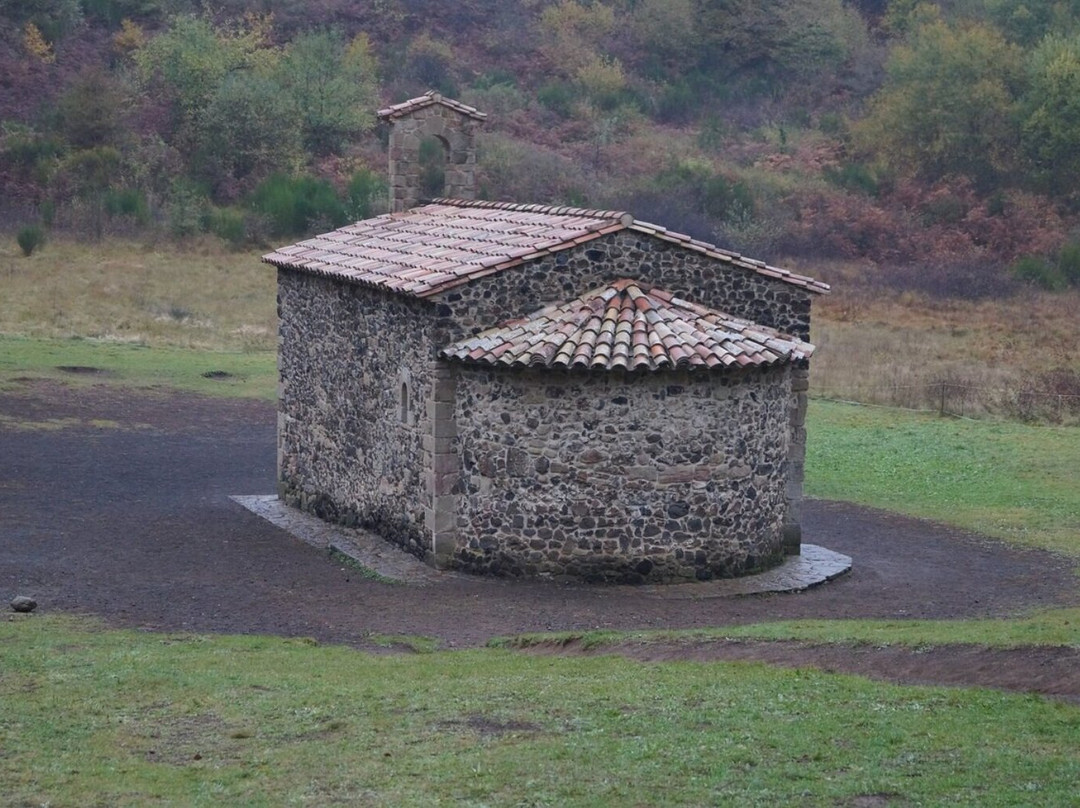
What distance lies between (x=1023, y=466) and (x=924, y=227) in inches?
1204

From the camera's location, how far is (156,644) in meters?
15.0

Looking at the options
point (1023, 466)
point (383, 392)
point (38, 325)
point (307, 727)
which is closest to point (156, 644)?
point (307, 727)

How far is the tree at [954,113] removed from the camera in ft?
192

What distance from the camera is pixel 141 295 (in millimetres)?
39969

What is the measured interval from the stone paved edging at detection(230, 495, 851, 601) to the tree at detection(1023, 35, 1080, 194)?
40.4 metres

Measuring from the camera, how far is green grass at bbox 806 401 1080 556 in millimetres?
23109

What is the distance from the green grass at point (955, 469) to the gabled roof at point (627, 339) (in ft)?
18.4

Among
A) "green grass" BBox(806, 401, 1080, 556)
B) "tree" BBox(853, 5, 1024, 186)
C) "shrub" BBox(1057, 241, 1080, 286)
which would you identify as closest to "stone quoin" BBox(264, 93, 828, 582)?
"green grass" BBox(806, 401, 1080, 556)

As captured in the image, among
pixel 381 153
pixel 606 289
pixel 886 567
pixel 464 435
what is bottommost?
pixel 886 567

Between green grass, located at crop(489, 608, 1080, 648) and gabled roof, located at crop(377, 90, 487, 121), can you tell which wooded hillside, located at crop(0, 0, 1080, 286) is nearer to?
gabled roof, located at crop(377, 90, 487, 121)

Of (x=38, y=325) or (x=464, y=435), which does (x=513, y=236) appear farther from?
(x=38, y=325)

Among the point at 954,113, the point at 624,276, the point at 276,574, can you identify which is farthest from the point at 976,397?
the point at 954,113

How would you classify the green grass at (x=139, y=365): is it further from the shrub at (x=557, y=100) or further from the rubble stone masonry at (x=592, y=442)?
the shrub at (x=557, y=100)

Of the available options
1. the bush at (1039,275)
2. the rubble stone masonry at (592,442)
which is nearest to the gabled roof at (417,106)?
the rubble stone masonry at (592,442)
